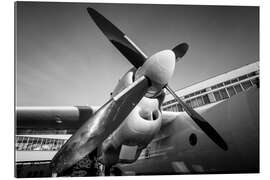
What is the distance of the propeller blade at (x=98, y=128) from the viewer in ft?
8.58

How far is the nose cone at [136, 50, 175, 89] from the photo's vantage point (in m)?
2.93

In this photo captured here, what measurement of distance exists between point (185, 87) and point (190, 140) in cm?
100

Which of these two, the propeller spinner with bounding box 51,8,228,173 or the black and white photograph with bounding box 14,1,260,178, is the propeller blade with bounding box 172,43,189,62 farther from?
the propeller spinner with bounding box 51,8,228,173

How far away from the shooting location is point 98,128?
2764 mm

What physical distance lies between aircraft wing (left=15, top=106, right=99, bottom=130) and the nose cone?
1.42 meters

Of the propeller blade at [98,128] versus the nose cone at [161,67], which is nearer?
the propeller blade at [98,128]

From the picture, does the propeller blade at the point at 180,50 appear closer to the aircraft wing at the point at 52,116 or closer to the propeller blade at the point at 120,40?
the propeller blade at the point at 120,40

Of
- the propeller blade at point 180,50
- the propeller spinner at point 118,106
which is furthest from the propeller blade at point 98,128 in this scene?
the propeller blade at point 180,50

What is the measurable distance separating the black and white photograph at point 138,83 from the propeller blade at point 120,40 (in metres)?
0.02
